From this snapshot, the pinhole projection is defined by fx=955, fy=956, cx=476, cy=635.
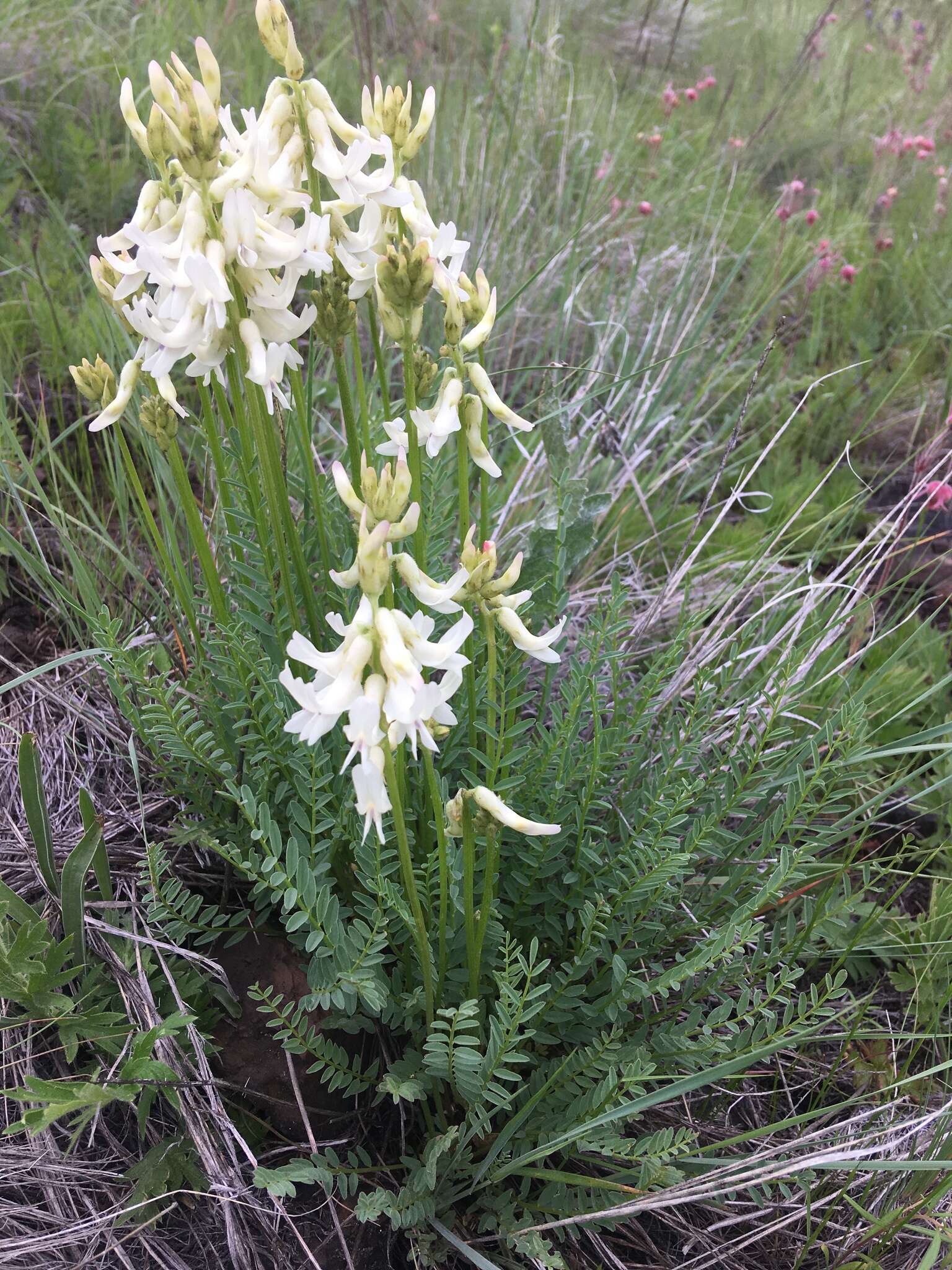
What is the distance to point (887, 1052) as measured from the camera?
196 cm

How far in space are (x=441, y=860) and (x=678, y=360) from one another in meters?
2.44

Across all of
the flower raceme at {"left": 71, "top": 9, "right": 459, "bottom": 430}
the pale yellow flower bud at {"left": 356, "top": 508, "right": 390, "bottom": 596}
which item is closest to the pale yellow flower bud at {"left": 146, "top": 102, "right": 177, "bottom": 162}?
the flower raceme at {"left": 71, "top": 9, "right": 459, "bottom": 430}

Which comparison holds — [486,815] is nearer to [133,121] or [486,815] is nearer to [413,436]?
[413,436]

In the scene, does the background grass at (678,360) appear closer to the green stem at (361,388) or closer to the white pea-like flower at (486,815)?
the green stem at (361,388)

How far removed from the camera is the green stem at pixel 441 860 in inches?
50.5

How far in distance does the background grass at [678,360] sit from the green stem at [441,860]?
0.53 meters

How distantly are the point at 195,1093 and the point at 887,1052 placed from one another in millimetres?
1371

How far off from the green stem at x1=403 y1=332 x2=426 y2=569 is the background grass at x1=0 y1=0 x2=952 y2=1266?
16.5 inches

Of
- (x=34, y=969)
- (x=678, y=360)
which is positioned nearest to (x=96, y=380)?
(x=34, y=969)

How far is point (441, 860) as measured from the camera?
1356 mm

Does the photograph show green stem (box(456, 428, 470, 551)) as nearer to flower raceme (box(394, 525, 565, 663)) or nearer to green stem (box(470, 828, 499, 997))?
flower raceme (box(394, 525, 565, 663))

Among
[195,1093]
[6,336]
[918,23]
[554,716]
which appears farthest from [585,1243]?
[918,23]

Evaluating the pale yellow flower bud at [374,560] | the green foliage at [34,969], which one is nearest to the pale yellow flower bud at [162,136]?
the pale yellow flower bud at [374,560]

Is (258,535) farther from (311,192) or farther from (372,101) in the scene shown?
(372,101)
